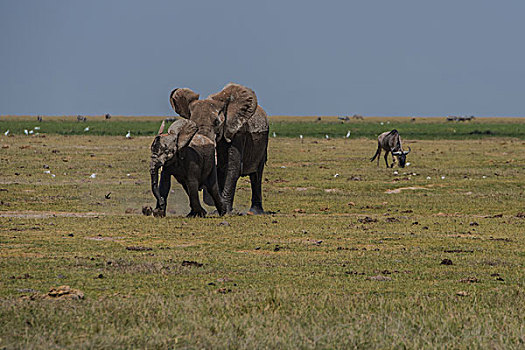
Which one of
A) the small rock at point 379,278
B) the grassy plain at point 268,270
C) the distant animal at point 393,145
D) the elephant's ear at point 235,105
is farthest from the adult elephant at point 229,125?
the distant animal at point 393,145

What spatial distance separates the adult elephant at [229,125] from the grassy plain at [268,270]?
5.91 feet

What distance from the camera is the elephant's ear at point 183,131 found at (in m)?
18.7

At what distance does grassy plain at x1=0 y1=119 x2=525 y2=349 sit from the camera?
8086mm

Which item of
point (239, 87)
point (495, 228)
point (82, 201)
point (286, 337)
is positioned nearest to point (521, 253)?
point (495, 228)

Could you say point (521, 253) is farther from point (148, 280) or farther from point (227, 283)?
point (148, 280)

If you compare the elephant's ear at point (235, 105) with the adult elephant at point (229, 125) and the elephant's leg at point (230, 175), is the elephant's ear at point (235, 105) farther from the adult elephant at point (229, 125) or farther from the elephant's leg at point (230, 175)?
the elephant's leg at point (230, 175)

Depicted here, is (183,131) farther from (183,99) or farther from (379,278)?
(379,278)

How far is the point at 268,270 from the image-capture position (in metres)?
12.1

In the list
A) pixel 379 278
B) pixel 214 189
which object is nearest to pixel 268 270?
pixel 379 278

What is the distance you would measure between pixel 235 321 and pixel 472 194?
65.8 ft

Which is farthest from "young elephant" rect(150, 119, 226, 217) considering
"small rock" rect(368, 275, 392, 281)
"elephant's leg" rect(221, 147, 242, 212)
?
"small rock" rect(368, 275, 392, 281)

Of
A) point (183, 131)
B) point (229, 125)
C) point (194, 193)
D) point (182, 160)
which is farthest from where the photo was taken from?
point (229, 125)

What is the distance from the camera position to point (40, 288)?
10.4m

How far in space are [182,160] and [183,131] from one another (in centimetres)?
72
